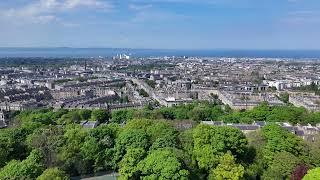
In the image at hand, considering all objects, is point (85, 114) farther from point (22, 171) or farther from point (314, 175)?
point (314, 175)

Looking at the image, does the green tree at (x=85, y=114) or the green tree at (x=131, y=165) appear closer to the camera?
the green tree at (x=131, y=165)

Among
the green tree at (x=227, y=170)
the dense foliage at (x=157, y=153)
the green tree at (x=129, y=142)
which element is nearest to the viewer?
the dense foliage at (x=157, y=153)

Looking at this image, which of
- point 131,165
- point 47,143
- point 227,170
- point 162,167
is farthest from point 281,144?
point 47,143

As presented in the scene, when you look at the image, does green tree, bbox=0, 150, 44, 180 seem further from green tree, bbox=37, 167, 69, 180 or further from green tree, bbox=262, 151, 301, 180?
green tree, bbox=262, 151, 301, 180

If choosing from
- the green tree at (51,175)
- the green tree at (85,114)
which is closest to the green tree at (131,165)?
the green tree at (51,175)

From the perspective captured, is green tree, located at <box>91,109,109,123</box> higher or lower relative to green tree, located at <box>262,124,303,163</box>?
lower

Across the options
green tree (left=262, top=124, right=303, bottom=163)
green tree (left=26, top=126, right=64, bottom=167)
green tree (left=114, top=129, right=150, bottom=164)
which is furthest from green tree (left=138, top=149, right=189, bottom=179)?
green tree (left=262, top=124, right=303, bottom=163)

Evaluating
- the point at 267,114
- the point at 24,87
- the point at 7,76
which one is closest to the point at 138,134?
the point at 267,114

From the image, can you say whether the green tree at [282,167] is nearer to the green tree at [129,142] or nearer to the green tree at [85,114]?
the green tree at [129,142]

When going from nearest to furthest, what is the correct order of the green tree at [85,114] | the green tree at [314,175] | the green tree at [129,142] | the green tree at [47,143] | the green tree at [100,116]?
1. the green tree at [314,175]
2. the green tree at [129,142]
3. the green tree at [47,143]
4. the green tree at [100,116]
5. the green tree at [85,114]
